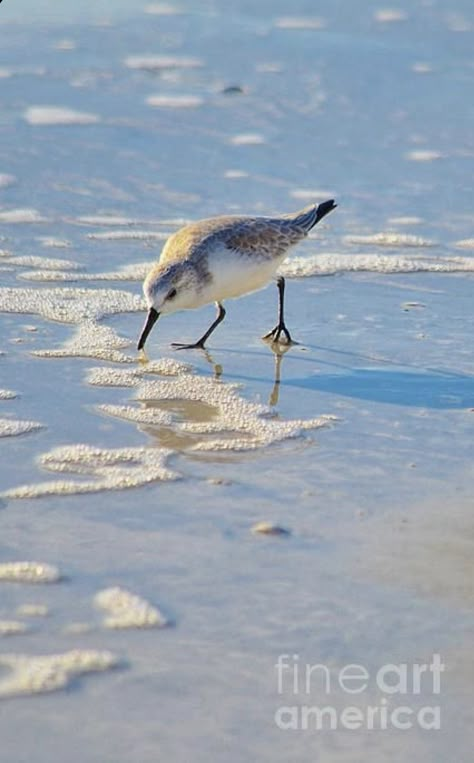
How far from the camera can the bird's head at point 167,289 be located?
21.3 ft

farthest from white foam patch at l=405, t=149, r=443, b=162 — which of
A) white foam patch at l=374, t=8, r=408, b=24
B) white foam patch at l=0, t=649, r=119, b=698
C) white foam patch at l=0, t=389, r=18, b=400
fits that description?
white foam patch at l=0, t=649, r=119, b=698

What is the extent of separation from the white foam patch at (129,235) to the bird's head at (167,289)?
159 cm

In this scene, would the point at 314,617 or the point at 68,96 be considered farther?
the point at 68,96

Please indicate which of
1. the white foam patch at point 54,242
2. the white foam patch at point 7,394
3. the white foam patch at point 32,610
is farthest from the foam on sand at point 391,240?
the white foam patch at point 32,610

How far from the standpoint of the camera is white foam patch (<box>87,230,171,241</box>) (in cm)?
816

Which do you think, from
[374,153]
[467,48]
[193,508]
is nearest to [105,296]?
[193,508]

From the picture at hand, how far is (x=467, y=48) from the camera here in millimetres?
12453

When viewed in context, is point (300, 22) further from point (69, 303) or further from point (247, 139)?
point (69, 303)

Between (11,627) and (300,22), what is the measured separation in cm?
1024

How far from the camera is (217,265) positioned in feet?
22.0

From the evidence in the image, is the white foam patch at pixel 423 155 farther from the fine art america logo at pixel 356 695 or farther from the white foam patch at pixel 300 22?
the fine art america logo at pixel 356 695

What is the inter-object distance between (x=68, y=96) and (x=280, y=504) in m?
6.67

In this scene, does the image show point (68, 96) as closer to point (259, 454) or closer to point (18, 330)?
point (18, 330)

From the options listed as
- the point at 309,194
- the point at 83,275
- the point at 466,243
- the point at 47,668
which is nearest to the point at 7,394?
the point at 83,275
